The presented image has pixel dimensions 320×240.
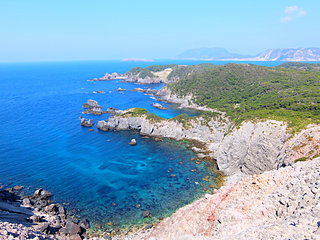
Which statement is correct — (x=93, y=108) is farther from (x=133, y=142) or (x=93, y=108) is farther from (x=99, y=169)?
(x=99, y=169)

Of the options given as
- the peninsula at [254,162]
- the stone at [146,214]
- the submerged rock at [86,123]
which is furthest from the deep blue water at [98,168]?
the peninsula at [254,162]

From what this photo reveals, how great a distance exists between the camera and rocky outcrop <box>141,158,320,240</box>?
15.4 m

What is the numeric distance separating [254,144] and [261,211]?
30.6 meters

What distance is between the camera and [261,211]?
1994 cm

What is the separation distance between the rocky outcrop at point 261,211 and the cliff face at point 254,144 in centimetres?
1735

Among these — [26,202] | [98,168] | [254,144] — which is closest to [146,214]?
[26,202]

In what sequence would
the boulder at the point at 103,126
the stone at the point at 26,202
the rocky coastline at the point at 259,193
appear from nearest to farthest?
the rocky coastline at the point at 259,193, the stone at the point at 26,202, the boulder at the point at 103,126

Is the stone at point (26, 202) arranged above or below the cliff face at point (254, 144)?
below

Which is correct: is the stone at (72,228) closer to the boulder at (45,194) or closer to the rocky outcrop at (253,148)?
the boulder at (45,194)

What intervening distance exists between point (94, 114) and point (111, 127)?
84.9 feet

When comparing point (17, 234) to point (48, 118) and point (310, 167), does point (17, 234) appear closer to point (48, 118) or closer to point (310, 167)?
point (310, 167)

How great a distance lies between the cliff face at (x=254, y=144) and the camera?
130 feet

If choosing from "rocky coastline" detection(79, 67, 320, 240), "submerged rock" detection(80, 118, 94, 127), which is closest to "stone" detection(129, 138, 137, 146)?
"rocky coastline" detection(79, 67, 320, 240)

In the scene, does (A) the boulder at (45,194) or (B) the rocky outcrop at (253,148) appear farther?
(B) the rocky outcrop at (253,148)
